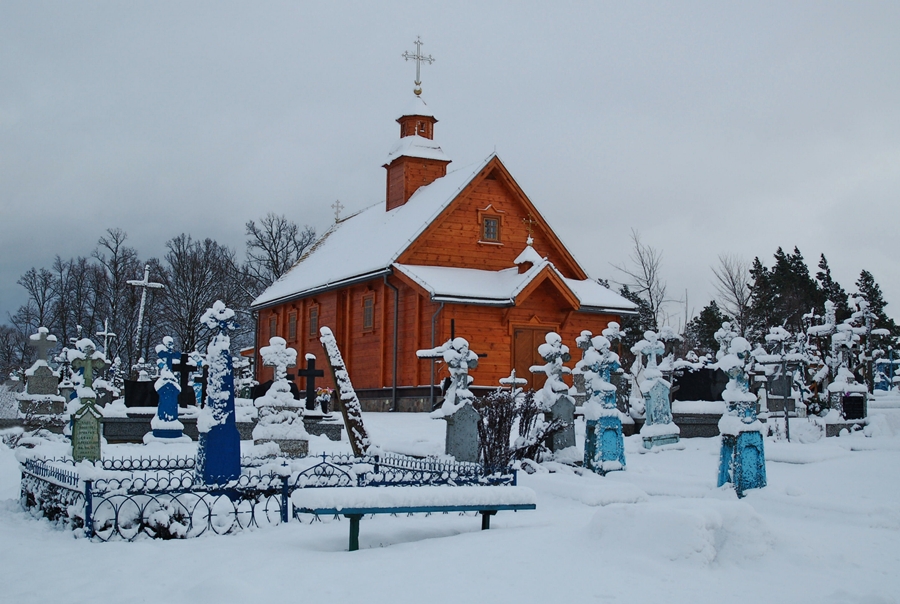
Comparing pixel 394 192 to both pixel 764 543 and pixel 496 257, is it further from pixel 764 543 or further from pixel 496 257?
pixel 764 543

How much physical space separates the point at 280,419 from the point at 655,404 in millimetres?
7381

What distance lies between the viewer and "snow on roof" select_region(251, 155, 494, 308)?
27.7 meters

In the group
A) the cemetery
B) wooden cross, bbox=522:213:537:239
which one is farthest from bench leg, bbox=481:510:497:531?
wooden cross, bbox=522:213:537:239

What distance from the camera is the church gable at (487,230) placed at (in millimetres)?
27438

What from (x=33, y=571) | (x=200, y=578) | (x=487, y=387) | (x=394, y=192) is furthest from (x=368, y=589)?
(x=394, y=192)

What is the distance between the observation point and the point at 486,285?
26.5 m

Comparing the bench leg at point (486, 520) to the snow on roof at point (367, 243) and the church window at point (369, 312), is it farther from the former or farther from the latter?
the church window at point (369, 312)

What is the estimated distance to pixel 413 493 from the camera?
845 centimetres

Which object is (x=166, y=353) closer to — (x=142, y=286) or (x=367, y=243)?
(x=367, y=243)

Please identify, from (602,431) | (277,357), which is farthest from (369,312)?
(602,431)

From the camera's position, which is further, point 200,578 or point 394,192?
point 394,192

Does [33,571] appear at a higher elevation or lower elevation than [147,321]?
lower

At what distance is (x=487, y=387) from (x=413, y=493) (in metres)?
17.0

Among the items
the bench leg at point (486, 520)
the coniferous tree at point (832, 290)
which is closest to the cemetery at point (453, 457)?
the bench leg at point (486, 520)
